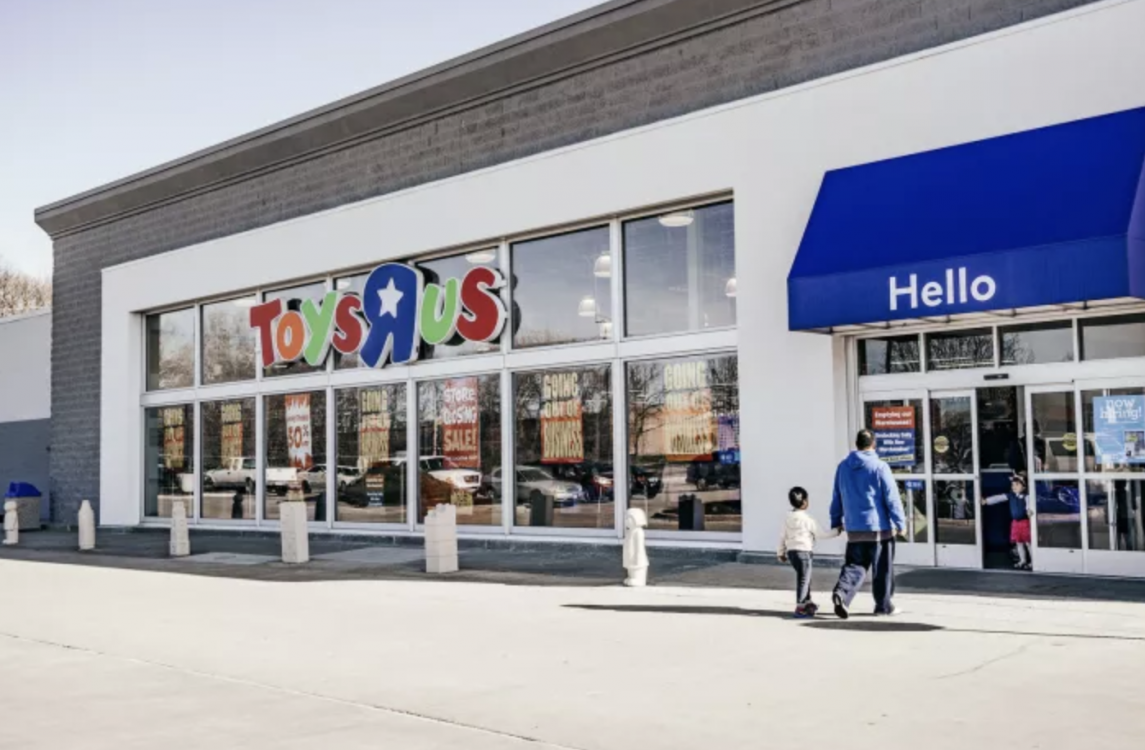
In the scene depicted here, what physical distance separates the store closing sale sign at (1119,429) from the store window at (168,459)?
61.2ft

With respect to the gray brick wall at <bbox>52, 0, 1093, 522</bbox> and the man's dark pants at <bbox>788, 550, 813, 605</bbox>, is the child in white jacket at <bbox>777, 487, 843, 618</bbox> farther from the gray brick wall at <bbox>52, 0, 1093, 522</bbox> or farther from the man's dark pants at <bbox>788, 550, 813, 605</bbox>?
the gray brick wall at <bbox>52, 0, 1093, 522</bbox>

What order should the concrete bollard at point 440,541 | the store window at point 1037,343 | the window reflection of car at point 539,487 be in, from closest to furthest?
the store window at point 1037,343 < the concrete bollard at point 440,541 < the window reflection of car at point 539,487

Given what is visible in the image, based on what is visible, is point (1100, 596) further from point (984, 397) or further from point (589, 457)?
point (589, 457)

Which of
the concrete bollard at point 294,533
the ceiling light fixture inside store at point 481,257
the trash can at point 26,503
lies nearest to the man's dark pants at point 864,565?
the concrete bollard at point 294,533

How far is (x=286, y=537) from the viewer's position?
60.4ft

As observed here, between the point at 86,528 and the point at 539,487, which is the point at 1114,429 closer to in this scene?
the point at 539,487

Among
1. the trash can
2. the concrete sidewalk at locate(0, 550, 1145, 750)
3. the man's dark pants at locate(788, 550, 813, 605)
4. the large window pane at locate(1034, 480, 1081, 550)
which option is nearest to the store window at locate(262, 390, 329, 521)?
the trash can

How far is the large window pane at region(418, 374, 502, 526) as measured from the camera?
19688 millimetres

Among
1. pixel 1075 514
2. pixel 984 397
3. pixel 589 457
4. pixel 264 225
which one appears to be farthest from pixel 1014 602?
pixel 264 225

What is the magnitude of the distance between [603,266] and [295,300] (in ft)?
25.1

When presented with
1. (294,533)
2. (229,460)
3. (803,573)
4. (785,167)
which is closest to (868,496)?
(803,573)

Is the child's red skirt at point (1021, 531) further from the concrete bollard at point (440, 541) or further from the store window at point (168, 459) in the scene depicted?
the store window at point (168, 459)

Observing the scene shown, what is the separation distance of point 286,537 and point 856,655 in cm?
1132

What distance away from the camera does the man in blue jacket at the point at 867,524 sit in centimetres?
1085
